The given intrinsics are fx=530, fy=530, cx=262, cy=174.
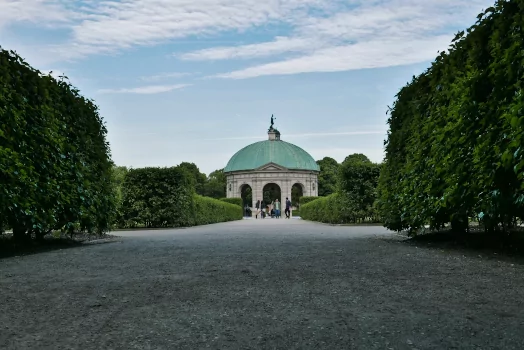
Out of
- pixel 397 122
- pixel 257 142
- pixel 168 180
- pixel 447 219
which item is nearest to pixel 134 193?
pixel 168 180

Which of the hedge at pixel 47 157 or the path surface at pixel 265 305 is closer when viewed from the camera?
the path surface at pixel 265 305

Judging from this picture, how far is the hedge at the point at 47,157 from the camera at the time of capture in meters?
7.88

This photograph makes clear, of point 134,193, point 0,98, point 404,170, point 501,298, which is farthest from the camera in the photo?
point 134,193

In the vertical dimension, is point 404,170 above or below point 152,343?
above

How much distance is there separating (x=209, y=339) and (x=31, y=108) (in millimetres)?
7145

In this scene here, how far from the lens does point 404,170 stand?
10.3 m

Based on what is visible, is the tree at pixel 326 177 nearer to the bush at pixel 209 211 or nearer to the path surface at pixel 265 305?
the bush at pixel 209 211

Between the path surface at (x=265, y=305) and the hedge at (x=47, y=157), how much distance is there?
1.67 m

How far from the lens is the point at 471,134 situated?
7.31m

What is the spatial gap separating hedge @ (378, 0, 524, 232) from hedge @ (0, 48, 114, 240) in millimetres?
6092

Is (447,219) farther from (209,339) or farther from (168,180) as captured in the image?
(168,180)

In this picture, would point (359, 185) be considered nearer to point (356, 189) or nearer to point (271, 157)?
point (356, 189)

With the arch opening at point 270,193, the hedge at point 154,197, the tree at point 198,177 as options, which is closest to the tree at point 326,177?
the arch opening at point 270,193

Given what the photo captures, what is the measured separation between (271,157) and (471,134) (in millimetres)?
76357
